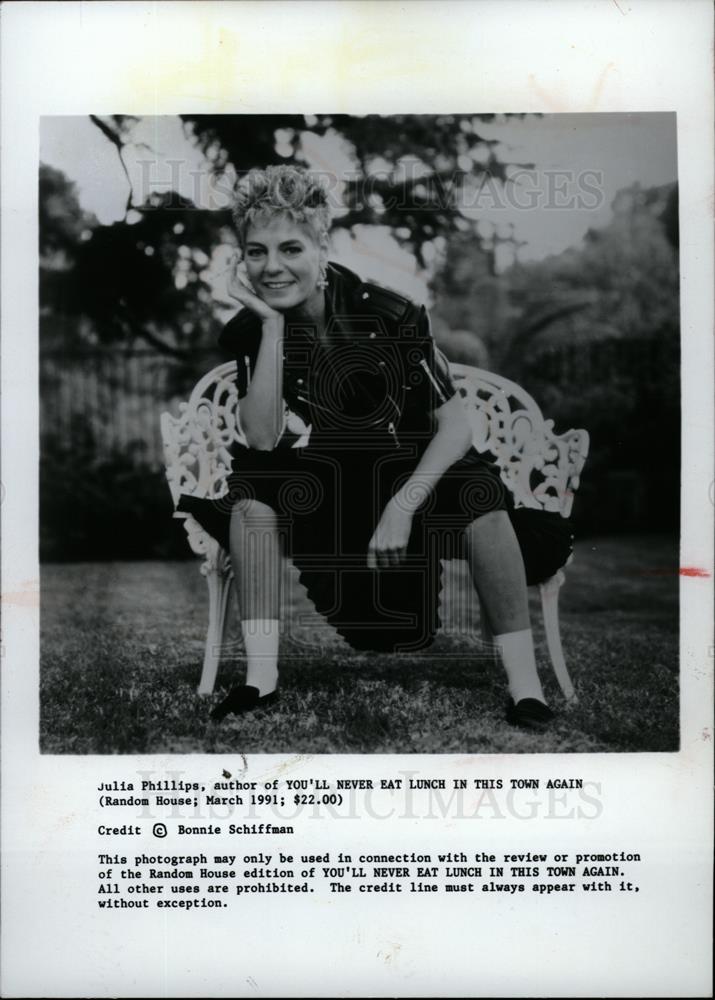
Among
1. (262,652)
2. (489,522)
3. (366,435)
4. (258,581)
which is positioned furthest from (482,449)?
(262,652)

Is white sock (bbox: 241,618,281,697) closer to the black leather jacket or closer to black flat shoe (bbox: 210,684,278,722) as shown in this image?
black flat shoe (bbox: 210,684,278,722)

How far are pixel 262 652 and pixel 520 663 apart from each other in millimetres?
854

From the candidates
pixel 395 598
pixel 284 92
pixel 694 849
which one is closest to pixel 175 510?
pixel 395 598

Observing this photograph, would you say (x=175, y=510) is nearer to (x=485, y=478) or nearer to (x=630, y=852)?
(x=485, y=478)

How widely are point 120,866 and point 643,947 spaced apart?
1.67 m

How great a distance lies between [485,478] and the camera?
3480 mm

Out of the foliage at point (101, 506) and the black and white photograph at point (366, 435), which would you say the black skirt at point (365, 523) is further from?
the foliage at point (101, 506)

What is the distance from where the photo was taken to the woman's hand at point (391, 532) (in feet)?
11.2

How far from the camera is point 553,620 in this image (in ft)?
11.6

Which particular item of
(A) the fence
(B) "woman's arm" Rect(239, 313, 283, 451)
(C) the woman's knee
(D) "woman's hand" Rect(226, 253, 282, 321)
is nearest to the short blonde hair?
(D) "woman's hand" Rect(226, 253, 282, 321)

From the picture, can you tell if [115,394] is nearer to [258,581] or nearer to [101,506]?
[101,506]

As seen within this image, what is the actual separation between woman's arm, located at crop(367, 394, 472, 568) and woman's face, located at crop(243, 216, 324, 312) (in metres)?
Result: 0.60

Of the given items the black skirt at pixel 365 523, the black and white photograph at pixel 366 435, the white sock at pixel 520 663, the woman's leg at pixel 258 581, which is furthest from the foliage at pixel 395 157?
the white sock at pixel 520 663

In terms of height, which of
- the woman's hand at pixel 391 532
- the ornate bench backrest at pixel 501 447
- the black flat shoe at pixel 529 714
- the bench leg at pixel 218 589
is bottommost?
the black flat shoe at pixel 529 714
